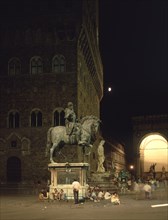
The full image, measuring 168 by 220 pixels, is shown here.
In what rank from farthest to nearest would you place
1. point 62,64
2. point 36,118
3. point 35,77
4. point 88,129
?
point 35,77 < point 62,64 < point 36,118 < point 88,129

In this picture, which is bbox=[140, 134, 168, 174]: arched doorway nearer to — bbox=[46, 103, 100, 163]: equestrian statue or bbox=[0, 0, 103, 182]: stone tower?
bbox=[0, 0, 103, 182]: stone tower

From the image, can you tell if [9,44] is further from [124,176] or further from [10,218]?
[10,218]

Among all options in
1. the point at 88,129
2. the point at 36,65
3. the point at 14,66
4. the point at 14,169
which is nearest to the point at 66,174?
the point at 88,129

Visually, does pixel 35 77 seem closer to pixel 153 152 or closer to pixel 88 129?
pixel 88 129

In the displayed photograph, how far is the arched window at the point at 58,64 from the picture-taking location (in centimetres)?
3228

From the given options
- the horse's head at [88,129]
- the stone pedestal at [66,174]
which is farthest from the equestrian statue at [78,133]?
the stone pedestal at [66,174]

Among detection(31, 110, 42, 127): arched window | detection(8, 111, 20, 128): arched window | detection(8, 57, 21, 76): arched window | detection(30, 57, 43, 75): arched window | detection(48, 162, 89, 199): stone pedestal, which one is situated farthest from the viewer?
detection(8, 57, 21, 76): arched window

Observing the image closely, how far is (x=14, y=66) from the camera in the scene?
33062 mm

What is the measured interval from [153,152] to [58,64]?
2296 centimetres

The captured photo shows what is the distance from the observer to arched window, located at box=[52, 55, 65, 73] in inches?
1271

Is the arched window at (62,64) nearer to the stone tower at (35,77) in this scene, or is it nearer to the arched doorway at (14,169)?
the stone tower at (35,77)

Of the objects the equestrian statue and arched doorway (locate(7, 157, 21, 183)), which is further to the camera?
arched doorway (locate(7, 157, 21, 183))

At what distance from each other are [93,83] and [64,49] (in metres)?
11.9

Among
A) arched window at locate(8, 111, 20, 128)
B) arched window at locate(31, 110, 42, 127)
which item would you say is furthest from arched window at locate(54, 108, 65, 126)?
arched window at locate(8, 111, 20, 128)
